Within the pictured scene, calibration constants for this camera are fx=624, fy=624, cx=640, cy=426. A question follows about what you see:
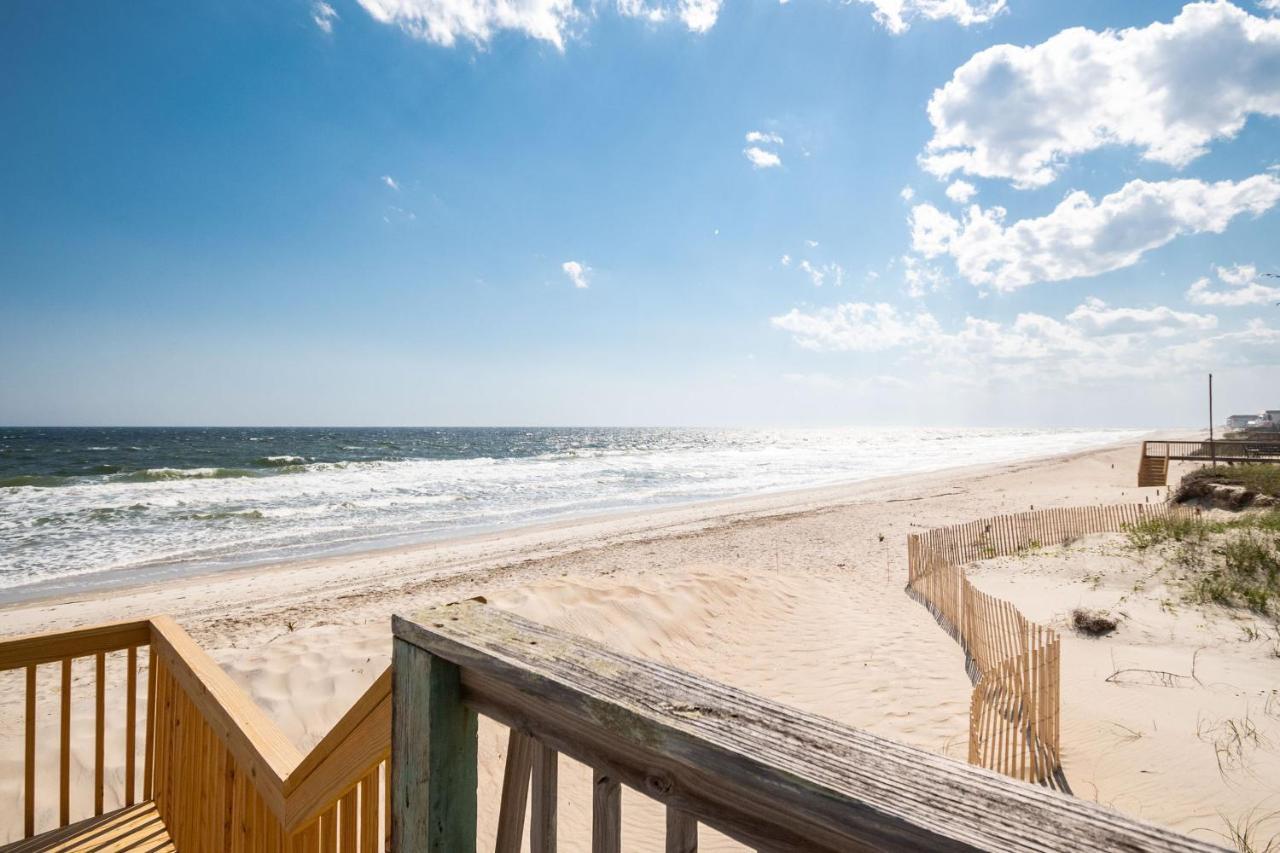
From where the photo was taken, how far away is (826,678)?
8172mm

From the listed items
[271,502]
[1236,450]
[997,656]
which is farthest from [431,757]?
[1236,450]

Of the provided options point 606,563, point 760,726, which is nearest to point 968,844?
point 760,726

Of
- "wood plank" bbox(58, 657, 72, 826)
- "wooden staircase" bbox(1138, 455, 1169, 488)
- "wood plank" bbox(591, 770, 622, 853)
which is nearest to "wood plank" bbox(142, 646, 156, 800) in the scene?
"wood plank" bbox(58, 657, 72, 826)

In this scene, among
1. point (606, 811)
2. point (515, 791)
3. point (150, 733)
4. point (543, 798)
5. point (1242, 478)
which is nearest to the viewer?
point (606, 811)

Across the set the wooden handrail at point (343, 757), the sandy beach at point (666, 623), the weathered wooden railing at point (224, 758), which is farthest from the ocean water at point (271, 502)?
the wooden handrail at point (343, 757)

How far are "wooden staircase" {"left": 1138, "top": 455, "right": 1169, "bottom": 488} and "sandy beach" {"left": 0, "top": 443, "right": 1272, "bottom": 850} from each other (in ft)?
51.6

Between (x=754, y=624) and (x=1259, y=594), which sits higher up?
(x=1259, y=594)

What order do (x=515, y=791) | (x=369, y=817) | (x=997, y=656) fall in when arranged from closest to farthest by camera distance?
1. (x=515, y=791)
2. (x=369, y=817)
3. (x=997, y=656)

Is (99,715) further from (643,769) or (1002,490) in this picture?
(1002,490)

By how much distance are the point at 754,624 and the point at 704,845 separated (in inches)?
209

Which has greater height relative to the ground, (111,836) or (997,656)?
(111,836)

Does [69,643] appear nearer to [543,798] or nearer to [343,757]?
[343,757]

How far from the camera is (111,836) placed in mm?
3041

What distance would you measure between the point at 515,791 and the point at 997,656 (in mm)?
7892
